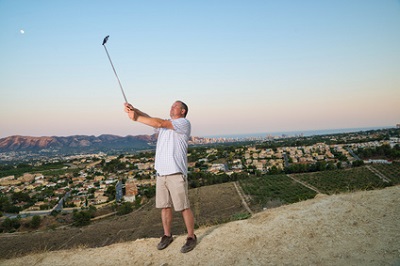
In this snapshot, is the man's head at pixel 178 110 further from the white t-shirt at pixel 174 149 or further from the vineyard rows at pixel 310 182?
the vineyard rows at pixel 310 182

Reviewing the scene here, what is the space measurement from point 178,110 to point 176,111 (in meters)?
0.03

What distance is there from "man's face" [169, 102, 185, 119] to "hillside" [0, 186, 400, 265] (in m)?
2.08

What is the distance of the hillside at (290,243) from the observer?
3.42 m

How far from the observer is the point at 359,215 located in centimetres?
459

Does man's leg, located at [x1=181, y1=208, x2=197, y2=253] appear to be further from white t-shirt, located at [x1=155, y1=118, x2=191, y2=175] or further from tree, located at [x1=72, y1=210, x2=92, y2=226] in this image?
tree, located at [x1=72, y1=210, x2=92, y2=226]

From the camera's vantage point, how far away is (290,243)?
3891 millimetres

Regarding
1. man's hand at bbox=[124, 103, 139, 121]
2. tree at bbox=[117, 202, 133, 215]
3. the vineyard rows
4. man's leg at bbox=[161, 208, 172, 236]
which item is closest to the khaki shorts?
man's leg at bbox=[161, 208, 172, 236]

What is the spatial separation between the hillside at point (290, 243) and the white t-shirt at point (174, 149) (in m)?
1.31

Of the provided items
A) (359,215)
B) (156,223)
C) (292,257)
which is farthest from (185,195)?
(156,223)

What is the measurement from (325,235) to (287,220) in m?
0.88

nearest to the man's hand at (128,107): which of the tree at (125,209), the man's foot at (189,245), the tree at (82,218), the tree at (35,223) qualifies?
the man's foot at (189,245)

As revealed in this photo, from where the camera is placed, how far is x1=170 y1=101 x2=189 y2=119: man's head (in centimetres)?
400

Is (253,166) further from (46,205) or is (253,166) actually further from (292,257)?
(292,257)

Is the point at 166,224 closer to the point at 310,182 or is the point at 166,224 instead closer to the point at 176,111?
the point at 176,111
